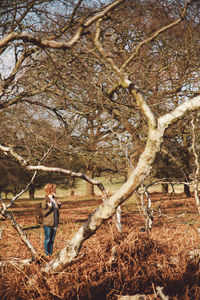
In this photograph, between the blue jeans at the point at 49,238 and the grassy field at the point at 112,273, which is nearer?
the grassy field at the point at 112,273

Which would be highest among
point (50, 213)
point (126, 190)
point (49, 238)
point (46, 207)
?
point (126, 190)

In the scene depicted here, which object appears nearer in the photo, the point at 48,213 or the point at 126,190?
the point at 126,190

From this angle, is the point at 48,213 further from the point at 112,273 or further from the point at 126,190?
the point at 126,190

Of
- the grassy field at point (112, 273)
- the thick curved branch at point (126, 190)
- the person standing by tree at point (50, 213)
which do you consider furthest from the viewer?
the person standing by tree at point (50, 213)

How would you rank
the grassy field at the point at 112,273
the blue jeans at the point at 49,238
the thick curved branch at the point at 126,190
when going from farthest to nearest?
1. the blue jeans at the point at 49,238
2. the grassy field at the point at 112,273
3. the thick curved branch at the point at 126,190

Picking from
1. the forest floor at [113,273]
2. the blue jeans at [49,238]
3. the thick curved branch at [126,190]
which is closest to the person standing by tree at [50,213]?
the blue jeans at [49,238]

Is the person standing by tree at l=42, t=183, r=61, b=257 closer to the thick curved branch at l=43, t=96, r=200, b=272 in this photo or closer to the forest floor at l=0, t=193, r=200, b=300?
the forest floor at l=0, t=193, r=200, b=300

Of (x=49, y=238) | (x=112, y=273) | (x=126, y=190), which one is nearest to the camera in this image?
(x=126, y=190)

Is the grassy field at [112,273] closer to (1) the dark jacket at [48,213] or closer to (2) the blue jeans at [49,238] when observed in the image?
(2) the blue jeans at [49,238]

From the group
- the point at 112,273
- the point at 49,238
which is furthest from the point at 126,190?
the point at 49,238

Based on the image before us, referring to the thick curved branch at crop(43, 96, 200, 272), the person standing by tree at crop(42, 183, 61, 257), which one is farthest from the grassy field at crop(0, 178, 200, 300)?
the person standing by tree at crop(42, 183, 61, 257)

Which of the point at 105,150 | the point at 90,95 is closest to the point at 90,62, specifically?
the point at 90,95

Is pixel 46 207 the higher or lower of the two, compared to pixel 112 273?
higher

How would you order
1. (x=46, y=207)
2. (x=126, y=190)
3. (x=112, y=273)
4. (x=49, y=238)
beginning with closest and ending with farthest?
1. (x=126, y=190)
2. (x=112, y=273)
3. (x=49, y=238)
4. (x=46, y=207)
